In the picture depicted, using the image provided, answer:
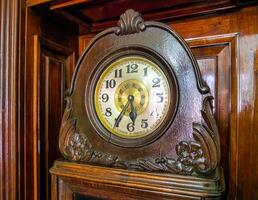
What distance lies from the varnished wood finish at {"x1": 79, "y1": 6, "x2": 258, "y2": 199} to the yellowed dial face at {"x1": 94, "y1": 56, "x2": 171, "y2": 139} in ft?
0.92

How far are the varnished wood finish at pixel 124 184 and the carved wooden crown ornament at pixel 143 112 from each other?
0.03 m

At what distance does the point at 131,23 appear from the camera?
74 cm

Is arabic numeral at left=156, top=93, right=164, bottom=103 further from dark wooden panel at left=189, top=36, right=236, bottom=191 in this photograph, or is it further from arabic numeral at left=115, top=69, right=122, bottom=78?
dark wooden panel at left=189, top=36, right=236, bottom=191

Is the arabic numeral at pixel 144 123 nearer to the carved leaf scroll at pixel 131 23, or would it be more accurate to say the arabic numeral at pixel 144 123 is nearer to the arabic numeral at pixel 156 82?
the arabic numeral at pixel 156 82

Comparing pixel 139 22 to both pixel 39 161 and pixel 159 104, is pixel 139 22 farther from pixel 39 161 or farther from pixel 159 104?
pixel 39 161

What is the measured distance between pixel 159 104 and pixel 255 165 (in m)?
0.40

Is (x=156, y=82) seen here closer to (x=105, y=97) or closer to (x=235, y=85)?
(x=105, y=97)

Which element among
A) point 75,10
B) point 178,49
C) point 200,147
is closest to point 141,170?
point 200,147

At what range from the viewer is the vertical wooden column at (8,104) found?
0.83 m

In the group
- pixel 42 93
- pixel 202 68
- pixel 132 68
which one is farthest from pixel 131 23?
pixel 42 93

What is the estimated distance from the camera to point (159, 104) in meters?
0.72

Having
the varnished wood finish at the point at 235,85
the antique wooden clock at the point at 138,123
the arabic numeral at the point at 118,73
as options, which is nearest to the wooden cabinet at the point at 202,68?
the varnished wood finish at the point at 235,85

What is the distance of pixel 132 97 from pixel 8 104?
43cm

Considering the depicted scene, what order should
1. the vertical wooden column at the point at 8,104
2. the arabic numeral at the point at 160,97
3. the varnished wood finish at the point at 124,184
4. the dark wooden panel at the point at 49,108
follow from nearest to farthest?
the varnished wood finish at the point at 124,184, the arabic numeral at the point at 160,97, the vertical wooden column at the point at 8,104, the dark wooden panel at the point at 49,108
